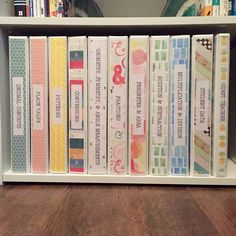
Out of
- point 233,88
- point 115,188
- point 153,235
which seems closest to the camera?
point 153,235

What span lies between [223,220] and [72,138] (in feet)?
1.34

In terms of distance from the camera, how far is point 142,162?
77 cm

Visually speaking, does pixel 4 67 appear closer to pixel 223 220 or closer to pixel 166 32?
pixel 166 32

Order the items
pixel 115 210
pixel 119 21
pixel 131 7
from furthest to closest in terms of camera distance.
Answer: pixel 131 7 → pixel 119 21 → pixel 115 210

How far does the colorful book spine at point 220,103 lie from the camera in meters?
0.73

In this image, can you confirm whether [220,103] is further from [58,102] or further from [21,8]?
[21,8]

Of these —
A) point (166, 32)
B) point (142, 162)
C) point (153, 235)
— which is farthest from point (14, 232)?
point (166, 32)

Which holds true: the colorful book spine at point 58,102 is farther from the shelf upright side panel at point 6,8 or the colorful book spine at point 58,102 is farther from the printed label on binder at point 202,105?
the printed label on binder at point 202,105

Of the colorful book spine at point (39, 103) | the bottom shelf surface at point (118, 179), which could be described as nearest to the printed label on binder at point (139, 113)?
the bottom shelf surface at point (118, 179)

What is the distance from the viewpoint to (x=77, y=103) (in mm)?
776

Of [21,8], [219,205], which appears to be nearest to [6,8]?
[21,8]

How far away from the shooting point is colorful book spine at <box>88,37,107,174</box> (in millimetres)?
761

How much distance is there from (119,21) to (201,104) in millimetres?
292

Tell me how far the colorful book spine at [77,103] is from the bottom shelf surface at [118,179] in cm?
2
